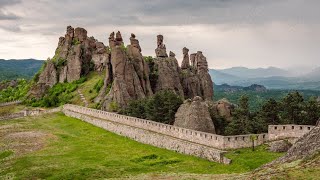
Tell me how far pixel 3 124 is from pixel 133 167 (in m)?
41.0

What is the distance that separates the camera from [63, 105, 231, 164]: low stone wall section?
4383cm

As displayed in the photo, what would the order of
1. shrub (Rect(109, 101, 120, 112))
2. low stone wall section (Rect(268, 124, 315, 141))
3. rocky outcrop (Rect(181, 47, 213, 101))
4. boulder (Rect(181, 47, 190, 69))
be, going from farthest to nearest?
boulder (Rect(181, 47, 190, 69)), rocky outcrop (Rect(181, 47, 213, 101)), shrub (Rect(109, 101, 120, 112)), low stone wall section (Rect(268, 124, 315, 141))

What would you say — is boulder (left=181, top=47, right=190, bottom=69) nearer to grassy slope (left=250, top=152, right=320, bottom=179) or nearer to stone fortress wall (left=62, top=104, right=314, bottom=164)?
stone fortress wall (left=62, top=104, right=314, bottom=164)

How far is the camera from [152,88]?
94188 millimetres

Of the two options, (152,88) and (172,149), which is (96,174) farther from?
(152,88)

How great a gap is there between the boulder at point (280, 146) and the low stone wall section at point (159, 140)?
4.56m

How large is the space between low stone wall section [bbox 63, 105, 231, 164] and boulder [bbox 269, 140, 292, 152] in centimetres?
456

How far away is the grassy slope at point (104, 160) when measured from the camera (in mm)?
39500

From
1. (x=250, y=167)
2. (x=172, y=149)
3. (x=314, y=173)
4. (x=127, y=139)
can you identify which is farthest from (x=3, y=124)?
(x=314, y=173)

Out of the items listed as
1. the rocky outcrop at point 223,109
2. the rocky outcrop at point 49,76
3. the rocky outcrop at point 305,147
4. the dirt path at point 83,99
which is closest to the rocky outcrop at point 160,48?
the dirt path at point 83,99

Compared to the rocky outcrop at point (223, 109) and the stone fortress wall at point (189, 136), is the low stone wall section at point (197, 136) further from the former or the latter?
the rocky outcrop at point (223, 109)

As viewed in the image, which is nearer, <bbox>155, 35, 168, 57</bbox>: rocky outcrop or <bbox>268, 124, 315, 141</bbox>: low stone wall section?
<bbox>268, 124, 315, 141</bbox>: low stone wall section

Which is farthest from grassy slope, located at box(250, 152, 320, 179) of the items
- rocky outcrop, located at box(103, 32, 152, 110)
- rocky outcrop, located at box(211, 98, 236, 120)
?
rocky outcrop, located at box(103, 32, 152, 110)

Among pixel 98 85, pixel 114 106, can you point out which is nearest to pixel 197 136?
pixel 114 106
